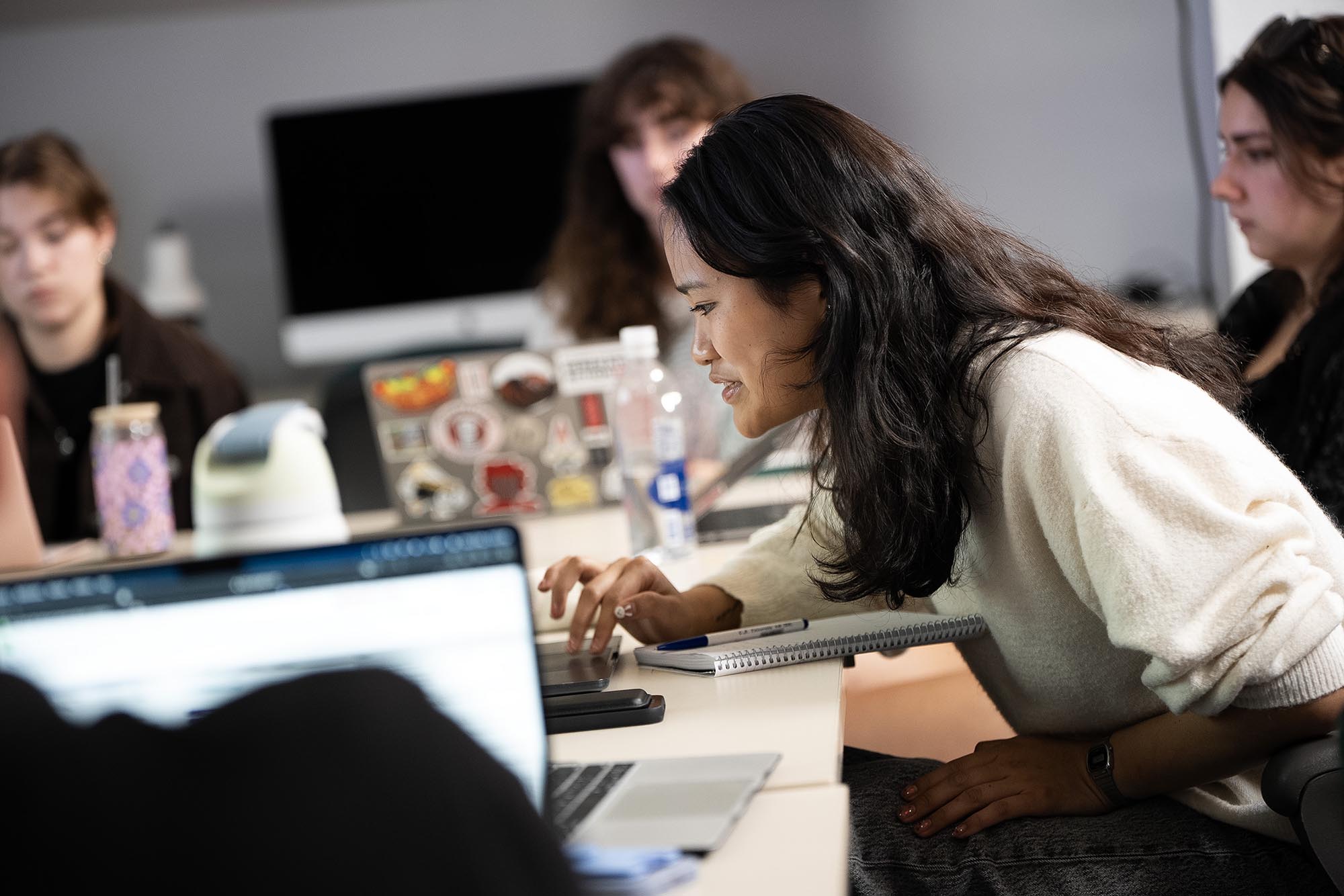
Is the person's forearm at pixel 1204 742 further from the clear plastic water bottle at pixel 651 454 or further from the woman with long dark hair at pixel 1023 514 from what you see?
the clear plastic water bottle at pixel 651 454

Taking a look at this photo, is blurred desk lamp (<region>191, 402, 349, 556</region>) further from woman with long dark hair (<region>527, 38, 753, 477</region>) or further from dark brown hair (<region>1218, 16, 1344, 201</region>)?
dark brown hair (<region>1218, 16, 1344, 201</region>)

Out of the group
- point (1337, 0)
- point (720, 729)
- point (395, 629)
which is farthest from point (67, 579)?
point (1337, 0)

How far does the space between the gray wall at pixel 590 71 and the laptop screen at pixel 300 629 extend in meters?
3.42

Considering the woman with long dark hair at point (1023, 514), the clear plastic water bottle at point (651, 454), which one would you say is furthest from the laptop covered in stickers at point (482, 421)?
the woman with long dark hair at point (1023, 514)

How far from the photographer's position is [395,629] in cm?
62

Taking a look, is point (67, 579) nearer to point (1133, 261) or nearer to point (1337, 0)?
point (1337, 0)

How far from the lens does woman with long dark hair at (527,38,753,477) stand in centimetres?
253

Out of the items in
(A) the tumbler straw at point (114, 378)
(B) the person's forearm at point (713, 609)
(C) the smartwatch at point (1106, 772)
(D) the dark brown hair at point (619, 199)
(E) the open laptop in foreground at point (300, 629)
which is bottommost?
(C) the smartwatch at point (1106, 772)

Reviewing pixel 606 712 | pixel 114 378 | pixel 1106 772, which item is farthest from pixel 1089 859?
pixel 114 378

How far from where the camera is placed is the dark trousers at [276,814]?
52 cm

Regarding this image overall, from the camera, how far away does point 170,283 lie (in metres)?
3.80

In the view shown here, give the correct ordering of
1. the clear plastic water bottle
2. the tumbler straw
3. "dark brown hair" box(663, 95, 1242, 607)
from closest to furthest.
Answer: "dark brown hair" box(663, 95, 1242, 607) < the clear plastic water bottle < the tumbler straw

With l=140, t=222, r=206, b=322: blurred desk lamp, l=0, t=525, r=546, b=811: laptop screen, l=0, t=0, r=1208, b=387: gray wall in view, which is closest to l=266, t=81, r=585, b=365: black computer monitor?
l=0, t=0, r=1208, b=387: gray wall

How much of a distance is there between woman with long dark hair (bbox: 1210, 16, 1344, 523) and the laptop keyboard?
1.10 meters
